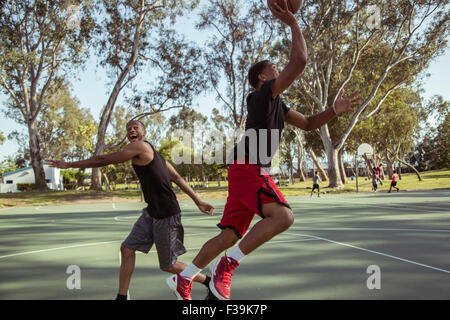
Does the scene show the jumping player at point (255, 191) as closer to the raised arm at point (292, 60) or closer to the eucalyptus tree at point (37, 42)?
the raised arm at point (292, 60)

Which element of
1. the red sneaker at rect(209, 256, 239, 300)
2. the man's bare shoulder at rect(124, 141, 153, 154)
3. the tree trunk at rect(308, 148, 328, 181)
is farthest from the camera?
the tree trunk at rect(308, 148, 328, 181)

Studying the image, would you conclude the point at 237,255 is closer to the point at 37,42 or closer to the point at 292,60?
the point at 292,60

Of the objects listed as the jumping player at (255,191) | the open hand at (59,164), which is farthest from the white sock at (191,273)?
the open hand at (59,164)

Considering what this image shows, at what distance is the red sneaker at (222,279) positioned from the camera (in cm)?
296

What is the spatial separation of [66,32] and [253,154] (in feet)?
86.2

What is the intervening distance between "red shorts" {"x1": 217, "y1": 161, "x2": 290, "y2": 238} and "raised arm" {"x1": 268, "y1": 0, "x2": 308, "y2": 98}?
0.65m

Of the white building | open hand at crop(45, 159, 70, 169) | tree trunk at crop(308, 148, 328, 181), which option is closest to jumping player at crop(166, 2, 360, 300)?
open hand at crop(45, 159, 70, 169)

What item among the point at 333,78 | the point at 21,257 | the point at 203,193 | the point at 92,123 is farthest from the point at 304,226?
the point at 92,123

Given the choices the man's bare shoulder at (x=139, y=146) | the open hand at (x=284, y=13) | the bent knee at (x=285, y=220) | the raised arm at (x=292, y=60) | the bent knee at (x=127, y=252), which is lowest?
the bent knee at (x=127, y=252)

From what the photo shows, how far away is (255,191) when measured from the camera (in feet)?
9.75

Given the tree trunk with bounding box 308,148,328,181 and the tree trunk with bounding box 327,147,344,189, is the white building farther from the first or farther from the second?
the tree trunk with bounding box 327,147,344,189

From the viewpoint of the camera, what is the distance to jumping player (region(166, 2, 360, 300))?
2889 mm

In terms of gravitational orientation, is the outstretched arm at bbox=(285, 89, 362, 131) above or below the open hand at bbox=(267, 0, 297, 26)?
below

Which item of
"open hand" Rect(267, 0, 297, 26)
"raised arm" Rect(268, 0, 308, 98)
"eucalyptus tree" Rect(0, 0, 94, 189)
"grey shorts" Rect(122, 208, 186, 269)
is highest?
"eucalyptus tree" Rect(0, 0, 94, 189)
